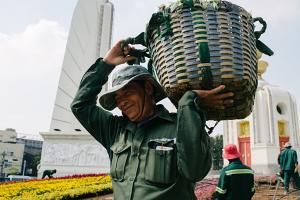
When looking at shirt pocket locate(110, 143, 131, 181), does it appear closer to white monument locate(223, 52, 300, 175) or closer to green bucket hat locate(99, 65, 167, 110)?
green bucket hat locate(99, 65, 167, 110)

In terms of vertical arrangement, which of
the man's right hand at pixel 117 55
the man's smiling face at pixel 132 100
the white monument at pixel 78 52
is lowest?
the man's smiling face at pixel 132 100

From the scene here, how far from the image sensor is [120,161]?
1612mm

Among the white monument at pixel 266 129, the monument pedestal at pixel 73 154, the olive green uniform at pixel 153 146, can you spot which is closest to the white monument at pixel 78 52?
the monument pedestal at pixel 73 154

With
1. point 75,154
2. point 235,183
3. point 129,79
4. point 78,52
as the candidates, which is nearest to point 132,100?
point 129,79

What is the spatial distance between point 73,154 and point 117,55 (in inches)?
521

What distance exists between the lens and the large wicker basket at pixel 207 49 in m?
1.41

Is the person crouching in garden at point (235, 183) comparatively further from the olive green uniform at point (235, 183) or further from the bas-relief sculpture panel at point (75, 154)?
the bas-relief sculpture panel at point (75, 154)

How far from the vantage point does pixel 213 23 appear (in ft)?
4.80

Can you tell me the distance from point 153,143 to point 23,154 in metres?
61.1

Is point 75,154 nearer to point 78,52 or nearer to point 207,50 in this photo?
point 207,50

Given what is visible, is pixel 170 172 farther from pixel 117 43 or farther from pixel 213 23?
pixel 117 43

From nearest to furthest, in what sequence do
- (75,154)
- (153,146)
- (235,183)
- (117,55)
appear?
(153,146) < (117,55) < (235,183) < (75,154)

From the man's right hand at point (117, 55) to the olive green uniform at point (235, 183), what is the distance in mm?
2276

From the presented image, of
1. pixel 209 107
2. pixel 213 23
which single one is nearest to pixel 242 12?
pixel 213 23
